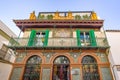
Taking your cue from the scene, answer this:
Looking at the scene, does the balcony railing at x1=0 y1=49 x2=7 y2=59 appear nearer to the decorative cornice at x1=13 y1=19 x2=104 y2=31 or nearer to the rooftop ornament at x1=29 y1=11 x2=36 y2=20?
the decorative cornice at x1=13 y1=19 x2=104 y2=31

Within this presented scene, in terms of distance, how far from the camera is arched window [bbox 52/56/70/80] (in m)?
8.97

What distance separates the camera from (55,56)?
955cm

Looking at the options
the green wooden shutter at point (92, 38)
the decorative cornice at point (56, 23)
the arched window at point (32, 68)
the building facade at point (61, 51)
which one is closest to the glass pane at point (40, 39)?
the building facade at point (61, 51)

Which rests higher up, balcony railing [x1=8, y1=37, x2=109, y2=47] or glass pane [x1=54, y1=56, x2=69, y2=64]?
balcony railing [x1=8, y1=37, x2=109, y2=47]

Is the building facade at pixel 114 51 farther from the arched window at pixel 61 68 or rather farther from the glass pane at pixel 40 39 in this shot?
the glass pane at pixel 40 39

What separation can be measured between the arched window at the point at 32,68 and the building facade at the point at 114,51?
624cm

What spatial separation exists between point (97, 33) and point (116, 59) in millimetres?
→ 3578

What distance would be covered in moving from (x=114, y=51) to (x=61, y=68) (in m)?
4.77

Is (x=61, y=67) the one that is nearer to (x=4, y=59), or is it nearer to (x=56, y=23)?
(x=56, y=23)

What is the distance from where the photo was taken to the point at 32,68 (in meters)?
9.34

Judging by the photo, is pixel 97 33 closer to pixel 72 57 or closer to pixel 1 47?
pixel 72 57

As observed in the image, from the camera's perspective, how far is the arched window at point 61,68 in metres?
8.97

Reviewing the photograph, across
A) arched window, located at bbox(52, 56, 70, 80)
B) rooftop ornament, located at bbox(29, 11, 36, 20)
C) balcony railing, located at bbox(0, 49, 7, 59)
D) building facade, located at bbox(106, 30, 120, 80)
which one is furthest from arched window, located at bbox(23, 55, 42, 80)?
building facade, located at bbox(106, 30, 120, 80)

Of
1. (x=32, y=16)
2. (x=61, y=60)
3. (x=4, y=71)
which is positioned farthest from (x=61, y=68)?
(x=32, y=16)
